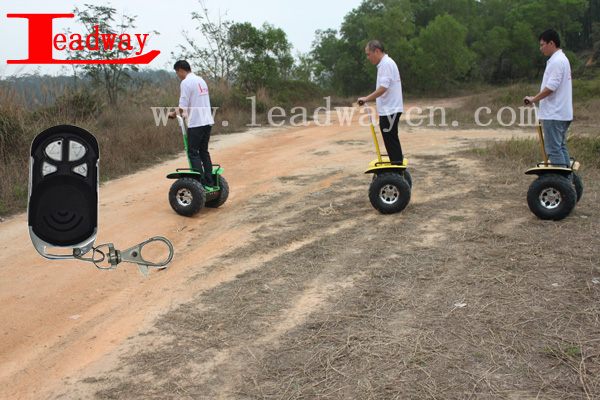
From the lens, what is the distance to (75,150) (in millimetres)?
2150

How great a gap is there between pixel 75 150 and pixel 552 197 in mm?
5080

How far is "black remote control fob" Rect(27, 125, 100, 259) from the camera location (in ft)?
6.94

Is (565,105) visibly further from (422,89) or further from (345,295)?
(422,89)

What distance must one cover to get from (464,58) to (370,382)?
3410 centimetres

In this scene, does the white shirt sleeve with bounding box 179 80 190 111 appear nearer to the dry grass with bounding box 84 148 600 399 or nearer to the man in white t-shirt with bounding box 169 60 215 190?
the man in white t-shirt with bounding box 169 60 215 190

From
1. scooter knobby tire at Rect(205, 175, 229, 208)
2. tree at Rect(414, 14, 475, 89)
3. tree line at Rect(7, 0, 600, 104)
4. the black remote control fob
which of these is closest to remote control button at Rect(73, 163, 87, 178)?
the black remote control fob

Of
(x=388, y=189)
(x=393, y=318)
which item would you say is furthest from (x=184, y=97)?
(x=393, y=318)

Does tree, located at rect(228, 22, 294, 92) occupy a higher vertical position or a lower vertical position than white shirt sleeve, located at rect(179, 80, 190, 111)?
higher

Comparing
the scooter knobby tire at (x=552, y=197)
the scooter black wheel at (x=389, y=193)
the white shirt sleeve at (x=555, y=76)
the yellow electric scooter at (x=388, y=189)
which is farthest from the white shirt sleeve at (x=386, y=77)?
the scooter knobby tire at (x=552, y=197)

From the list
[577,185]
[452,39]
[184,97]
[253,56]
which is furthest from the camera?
[452,39]

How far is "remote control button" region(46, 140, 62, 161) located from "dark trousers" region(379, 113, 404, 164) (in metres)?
4.60

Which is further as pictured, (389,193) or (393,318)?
(389,193)

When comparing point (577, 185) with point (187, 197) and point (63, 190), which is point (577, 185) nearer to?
point (187, 197)

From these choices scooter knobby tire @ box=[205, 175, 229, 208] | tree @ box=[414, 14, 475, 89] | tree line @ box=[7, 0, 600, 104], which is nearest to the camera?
scooter knobby tire @ box=[205, 175, 229, 208]
